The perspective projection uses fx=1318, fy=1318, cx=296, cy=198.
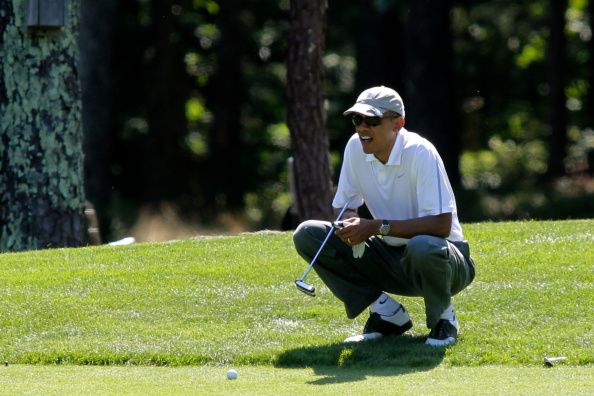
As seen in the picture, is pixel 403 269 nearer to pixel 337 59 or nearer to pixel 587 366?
pixel 587 366

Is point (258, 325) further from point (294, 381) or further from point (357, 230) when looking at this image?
point (294, 381)

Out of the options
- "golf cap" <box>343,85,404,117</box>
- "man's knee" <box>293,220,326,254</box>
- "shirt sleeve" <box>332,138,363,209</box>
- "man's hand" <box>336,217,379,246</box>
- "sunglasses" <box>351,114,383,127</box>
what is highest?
"golf cap" <box>343,85,404,117</box>

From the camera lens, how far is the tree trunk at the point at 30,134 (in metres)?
12.2

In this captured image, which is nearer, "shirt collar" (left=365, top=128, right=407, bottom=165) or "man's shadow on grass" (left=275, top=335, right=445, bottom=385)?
"man's shadow on grass" (left=275, top=335, right=445, bottom=385)

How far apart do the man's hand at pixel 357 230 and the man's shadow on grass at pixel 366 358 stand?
669 mm

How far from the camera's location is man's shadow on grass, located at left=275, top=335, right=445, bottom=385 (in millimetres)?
7109

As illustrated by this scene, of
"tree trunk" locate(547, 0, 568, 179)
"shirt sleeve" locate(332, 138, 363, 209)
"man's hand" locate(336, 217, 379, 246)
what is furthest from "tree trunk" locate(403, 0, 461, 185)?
"man's hand" locate(336, 217, 379, 246)

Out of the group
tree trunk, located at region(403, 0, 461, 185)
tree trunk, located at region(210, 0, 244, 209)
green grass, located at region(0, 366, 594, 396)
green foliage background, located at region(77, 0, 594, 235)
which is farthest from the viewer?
green foliage background, located at region(77, 0, 594, 235)

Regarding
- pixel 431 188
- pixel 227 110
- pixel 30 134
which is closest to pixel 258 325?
pixel 431 188

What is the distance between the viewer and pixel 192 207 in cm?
2634

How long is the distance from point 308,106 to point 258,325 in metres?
6.69

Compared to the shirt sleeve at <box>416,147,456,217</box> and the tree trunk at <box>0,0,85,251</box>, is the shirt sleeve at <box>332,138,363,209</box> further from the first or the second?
the tree trunk at <box>0,0,85,251</box>

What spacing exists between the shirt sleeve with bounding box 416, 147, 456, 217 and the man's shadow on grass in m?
0.79

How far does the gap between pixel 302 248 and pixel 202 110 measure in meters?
28.4
